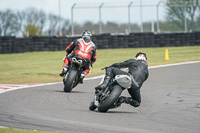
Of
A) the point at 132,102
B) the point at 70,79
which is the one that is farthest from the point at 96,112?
the point at 70,79

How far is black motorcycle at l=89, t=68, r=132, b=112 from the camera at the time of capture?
27.1ft

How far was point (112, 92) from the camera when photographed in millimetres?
8281

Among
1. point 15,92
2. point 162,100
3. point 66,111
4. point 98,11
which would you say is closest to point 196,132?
point 66,111

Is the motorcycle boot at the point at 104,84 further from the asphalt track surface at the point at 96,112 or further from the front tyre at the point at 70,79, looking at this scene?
the front tyre at the point at 70,79

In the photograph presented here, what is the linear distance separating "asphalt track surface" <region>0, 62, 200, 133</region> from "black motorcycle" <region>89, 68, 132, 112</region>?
0.17 meters

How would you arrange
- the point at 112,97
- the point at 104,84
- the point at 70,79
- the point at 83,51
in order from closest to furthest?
the point at 112,97 → the point at 104,84 → the point at 70,79 → the point at 83,51

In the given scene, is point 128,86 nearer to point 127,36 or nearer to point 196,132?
point 196,132

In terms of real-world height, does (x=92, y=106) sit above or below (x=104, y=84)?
below

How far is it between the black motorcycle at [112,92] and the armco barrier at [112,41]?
2106 cm

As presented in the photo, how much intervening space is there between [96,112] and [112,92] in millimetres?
606

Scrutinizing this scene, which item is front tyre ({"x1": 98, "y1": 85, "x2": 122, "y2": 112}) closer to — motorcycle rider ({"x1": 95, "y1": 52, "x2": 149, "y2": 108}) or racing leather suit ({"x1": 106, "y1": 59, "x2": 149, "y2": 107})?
motorcycle rider ({"x1": 95, "y1": 52, "x2": 149, "y2": 108})

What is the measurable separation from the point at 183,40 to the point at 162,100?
65.1 ft

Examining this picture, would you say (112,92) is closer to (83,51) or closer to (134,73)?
(134,73)

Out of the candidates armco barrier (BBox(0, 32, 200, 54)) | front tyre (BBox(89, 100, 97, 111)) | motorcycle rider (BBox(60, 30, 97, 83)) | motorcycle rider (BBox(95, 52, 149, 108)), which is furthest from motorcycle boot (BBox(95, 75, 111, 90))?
armco barrier (BBox(0, 32, 200, 54))
